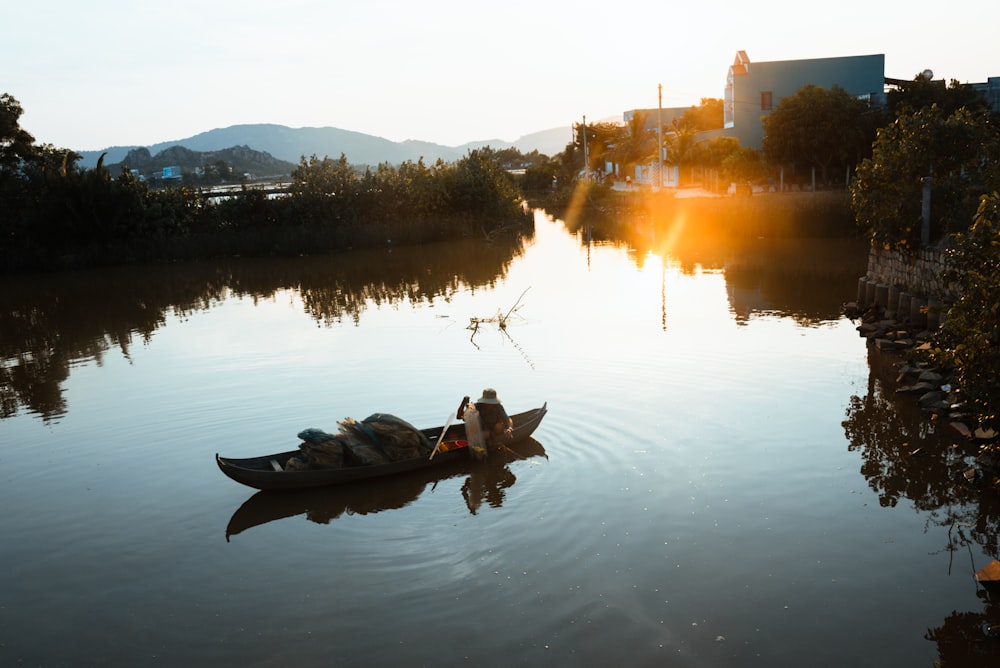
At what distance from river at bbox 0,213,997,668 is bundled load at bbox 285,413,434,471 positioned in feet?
1.72

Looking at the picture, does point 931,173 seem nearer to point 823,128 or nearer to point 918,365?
point 918,365

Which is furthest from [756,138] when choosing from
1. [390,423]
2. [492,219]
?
[390,423]

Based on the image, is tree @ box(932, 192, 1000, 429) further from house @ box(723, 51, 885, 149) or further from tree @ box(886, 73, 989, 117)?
house @ box(723, 51, 885, 149)

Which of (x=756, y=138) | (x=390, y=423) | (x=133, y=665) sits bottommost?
(x=133, y=665)

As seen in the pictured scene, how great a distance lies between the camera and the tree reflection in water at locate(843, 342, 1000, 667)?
904 cm

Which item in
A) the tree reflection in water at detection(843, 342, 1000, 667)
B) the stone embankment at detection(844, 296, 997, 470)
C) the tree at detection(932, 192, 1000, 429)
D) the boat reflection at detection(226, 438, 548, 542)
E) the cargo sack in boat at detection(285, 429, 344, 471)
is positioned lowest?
the tree reflection in water at detection(843, 342, 1000, 667)

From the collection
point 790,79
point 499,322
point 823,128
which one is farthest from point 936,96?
point 499,322

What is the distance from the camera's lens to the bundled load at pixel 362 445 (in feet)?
44.7

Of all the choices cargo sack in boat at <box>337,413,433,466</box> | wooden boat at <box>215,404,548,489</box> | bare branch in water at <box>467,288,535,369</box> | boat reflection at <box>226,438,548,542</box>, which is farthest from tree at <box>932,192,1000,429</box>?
bare branch in water at <box>467,288,535,369</box>

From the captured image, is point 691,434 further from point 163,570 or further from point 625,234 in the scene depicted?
point 625,234

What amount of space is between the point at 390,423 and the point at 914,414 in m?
10.4

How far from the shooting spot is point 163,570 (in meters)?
11.6

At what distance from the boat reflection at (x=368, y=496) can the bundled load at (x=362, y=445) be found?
1.32 ft

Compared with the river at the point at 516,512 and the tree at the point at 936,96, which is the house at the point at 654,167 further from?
the river at the point at 516,512
